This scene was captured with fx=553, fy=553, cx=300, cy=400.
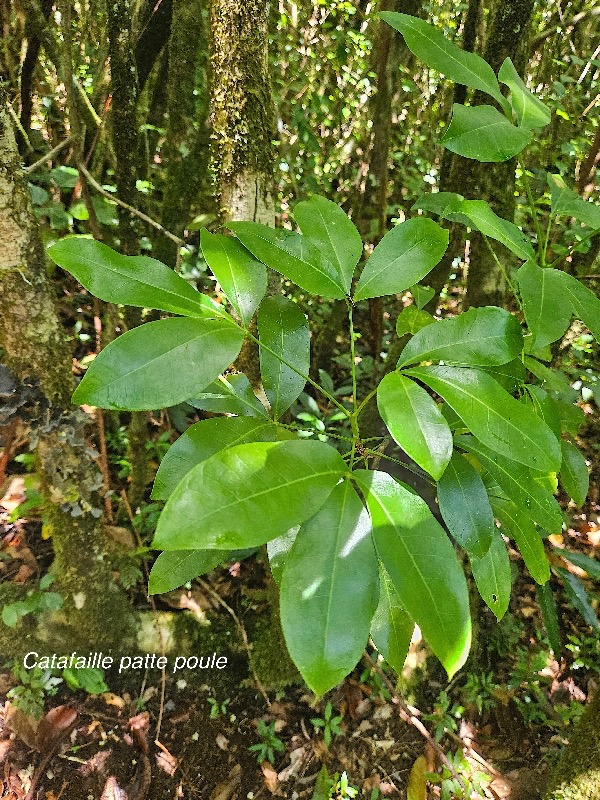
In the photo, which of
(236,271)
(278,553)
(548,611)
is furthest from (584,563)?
(236,271)

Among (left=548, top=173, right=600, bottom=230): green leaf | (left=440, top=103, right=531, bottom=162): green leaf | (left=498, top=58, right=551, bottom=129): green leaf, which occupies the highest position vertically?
(left=498, top=58, right=551, bottom=129): green leaf

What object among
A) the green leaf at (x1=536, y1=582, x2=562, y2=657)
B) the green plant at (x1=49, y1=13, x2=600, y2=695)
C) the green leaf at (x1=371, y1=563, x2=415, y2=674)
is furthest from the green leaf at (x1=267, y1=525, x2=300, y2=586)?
the green leaf at (x1=536, y1=582, x2=562, y2=657)

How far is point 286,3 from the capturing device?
3.00 meters

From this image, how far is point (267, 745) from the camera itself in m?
1.82

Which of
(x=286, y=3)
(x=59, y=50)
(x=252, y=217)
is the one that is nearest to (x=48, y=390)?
(x=252, y=217)

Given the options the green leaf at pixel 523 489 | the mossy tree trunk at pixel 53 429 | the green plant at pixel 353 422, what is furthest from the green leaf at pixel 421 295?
the mossy tree trunk at pixel 53 429

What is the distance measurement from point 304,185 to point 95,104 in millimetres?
1333

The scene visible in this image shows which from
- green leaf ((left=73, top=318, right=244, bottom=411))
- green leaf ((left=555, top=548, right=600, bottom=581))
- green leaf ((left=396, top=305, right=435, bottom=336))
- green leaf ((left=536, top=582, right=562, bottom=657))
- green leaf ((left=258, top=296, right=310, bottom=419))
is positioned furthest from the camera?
green leaf ((left=555, top=548, right=600, bottom=581))

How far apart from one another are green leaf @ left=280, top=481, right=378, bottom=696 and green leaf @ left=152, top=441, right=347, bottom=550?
32 mm

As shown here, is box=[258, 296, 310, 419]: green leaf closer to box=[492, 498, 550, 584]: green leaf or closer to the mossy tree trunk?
box=[492, 498, 550, 584]: green leaf

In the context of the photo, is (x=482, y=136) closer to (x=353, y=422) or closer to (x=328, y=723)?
(x=353, y=422)

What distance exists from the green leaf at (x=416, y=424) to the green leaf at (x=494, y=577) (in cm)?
36

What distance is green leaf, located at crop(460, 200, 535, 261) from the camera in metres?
0.91

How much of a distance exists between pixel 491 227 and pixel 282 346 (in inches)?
16.2
